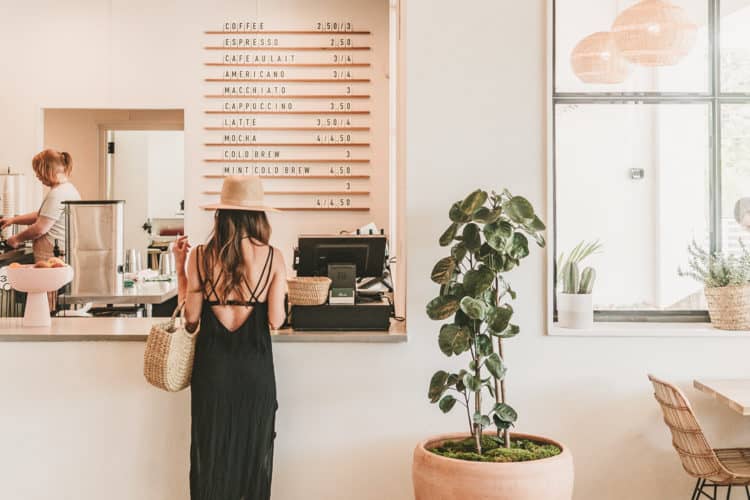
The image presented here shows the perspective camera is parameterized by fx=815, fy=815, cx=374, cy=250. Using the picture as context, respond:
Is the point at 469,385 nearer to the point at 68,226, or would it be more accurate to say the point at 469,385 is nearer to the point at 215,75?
the point at 68,226

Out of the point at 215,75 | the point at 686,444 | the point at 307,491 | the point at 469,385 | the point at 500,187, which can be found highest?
the point at 215,75

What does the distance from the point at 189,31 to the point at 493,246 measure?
398cm

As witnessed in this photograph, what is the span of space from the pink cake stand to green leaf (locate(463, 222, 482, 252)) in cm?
184

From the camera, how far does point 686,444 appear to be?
3.17 m

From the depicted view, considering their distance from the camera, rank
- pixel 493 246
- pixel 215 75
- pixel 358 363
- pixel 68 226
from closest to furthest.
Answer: pixel 493 246 < pixel 358 363 < pixel 68 226 < pixel 215 75

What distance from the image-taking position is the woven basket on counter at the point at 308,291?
11.6ft

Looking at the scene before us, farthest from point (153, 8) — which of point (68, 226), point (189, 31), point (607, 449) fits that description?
point (607, 449)

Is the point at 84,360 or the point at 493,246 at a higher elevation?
the point at 493,246

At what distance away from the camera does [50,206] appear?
5.36 m

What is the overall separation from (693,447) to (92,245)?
3.71 m

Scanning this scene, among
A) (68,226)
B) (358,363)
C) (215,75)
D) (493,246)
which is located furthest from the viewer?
(215,75)

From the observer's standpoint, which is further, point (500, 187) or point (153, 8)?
point (153, 8)

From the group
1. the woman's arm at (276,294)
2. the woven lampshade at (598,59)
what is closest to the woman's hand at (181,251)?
the woman's arm at (276,294)

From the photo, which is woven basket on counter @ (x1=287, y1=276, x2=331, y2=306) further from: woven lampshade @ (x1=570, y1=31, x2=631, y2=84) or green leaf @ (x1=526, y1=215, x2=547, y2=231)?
woven lampshade @ (x1=570, y1=31, x2=631, y2=84)
